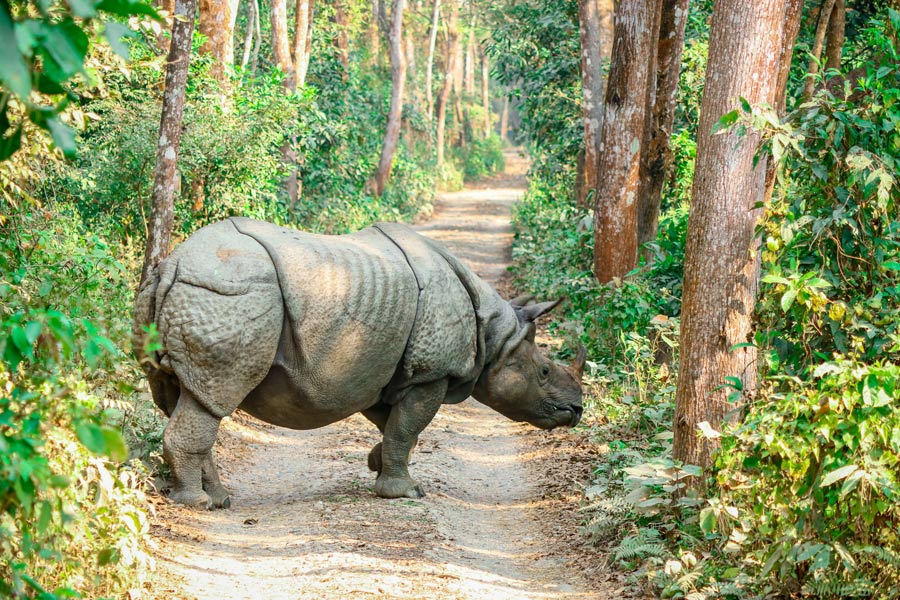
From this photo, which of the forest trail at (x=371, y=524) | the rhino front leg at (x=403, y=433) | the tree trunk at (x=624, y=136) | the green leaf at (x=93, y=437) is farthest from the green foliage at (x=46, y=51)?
the tree trunk at (x=624, y=136)

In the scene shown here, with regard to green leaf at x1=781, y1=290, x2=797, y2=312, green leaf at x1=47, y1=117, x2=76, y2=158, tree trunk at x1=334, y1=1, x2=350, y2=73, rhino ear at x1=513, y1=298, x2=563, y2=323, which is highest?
tree trunk at x1=334, y1=1, x2=350, y2=73

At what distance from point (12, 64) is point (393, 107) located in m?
26.1

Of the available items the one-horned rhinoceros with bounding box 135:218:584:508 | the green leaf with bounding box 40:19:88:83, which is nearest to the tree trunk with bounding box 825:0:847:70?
the one-horned rhinoceros with bounding box 135:218:584:508

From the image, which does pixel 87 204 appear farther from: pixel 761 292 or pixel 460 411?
pixel 761 292

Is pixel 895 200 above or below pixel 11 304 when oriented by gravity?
above

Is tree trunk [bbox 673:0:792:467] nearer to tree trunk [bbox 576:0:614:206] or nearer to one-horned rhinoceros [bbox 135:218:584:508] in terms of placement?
one-horned rhinoceros [bbox 135:218:584:508]

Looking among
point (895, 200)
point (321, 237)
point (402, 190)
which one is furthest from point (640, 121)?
point (402, 190)

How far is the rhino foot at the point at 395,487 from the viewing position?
790 centimetres

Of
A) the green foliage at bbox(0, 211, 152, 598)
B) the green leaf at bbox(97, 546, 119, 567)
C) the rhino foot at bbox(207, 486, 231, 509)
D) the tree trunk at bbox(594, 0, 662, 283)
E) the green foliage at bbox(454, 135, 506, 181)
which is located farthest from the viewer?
the green foliage at bbox(454, 135, 506, 181)

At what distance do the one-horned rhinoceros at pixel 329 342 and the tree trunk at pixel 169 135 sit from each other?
169 centimetres

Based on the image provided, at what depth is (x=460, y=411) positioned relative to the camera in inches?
467

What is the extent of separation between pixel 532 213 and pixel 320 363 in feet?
58.8

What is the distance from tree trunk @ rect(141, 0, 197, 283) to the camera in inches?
351

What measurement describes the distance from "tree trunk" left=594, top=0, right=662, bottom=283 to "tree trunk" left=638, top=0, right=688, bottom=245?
0.41 meters
